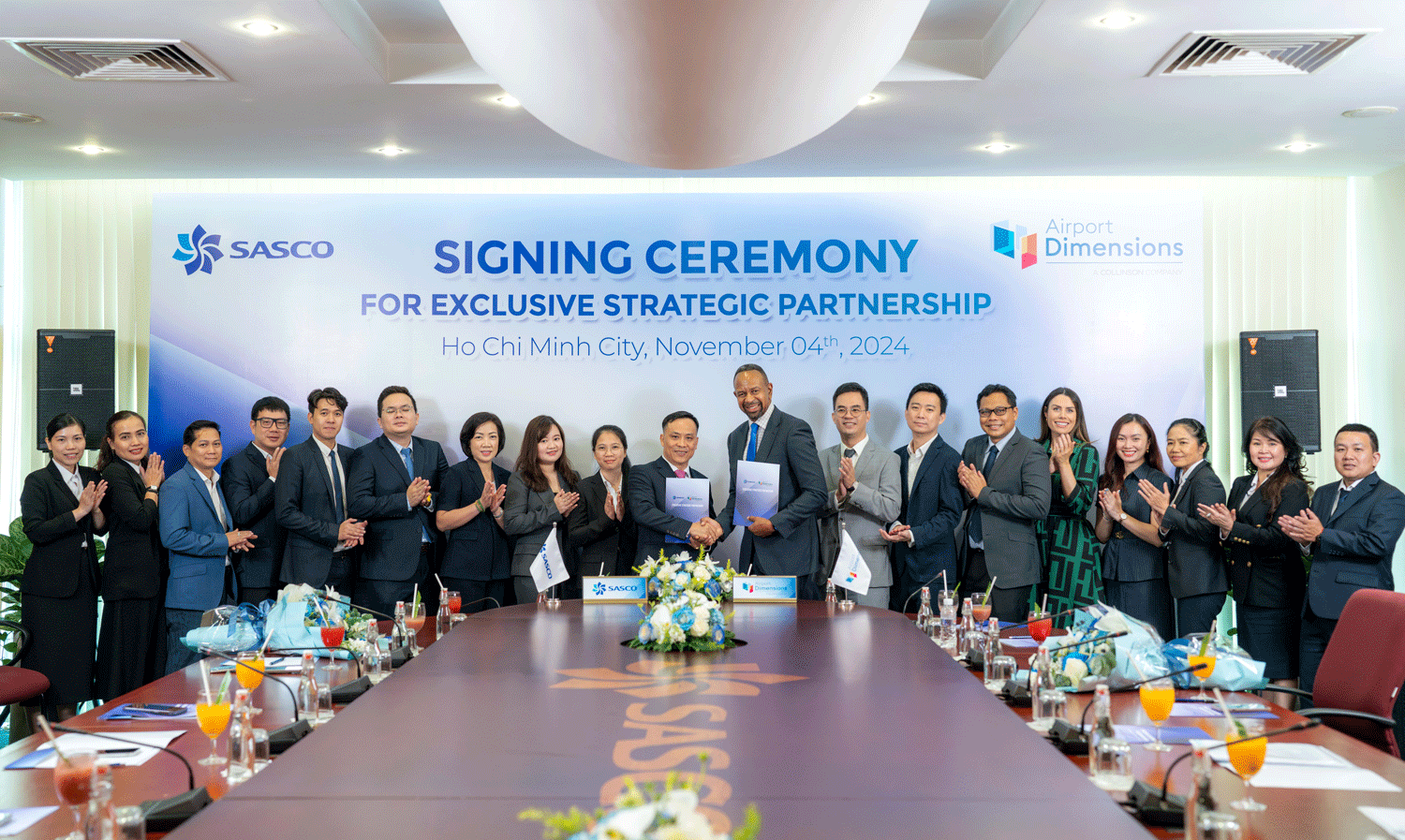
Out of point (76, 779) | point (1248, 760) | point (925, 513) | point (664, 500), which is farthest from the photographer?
point (925, 513)

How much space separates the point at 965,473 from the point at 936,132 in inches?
74.9

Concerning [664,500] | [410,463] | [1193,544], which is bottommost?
[1193,544]

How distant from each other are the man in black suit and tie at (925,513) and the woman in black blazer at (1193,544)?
3.41 ft

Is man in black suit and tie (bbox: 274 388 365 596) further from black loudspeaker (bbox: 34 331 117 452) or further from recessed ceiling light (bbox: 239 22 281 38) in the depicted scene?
recessed ceiling light (bbox: 239 22 281 38)

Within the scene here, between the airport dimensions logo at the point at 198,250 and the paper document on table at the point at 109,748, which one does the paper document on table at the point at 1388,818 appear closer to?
the paper document on table at the point at 109,748

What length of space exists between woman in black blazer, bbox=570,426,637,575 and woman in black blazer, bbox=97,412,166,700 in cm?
220

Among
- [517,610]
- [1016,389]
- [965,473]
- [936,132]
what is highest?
[936,132]

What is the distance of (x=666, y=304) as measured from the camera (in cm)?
694

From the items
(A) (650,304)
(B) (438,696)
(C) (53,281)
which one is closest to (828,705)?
(B) (438,696)

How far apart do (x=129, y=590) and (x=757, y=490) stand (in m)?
3.29

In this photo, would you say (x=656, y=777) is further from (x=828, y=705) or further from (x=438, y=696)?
(x=438, y=696)

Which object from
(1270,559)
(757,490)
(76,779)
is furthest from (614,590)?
(1270,559)

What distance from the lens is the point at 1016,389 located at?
6.86m

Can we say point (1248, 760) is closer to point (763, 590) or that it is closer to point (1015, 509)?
point (763, 590)
